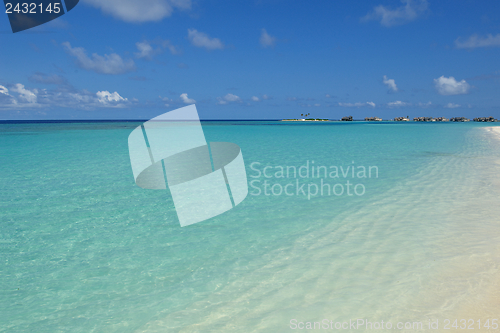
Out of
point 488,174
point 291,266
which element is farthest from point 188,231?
point 488,174

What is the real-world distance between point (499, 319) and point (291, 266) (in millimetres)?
2169

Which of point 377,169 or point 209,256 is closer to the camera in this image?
point 209,256

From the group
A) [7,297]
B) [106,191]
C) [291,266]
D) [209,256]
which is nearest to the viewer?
[7,297]

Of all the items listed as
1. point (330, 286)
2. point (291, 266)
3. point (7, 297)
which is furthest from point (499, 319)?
point (7, 297)

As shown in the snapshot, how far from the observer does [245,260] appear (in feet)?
13.6

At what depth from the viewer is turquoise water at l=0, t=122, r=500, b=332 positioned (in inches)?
118

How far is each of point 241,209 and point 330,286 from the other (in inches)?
133

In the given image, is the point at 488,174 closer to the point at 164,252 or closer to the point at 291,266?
the point at 291,266

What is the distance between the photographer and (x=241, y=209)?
6586 mm

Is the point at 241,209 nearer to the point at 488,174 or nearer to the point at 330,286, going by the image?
the point at 330,286

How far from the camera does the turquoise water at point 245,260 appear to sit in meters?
2.99

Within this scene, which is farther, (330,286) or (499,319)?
(330,286)

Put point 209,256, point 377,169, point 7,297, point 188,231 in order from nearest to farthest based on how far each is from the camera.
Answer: point 7,297 → point 209,256 → point 188,231 → point 377,169

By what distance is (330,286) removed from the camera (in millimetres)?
3436
